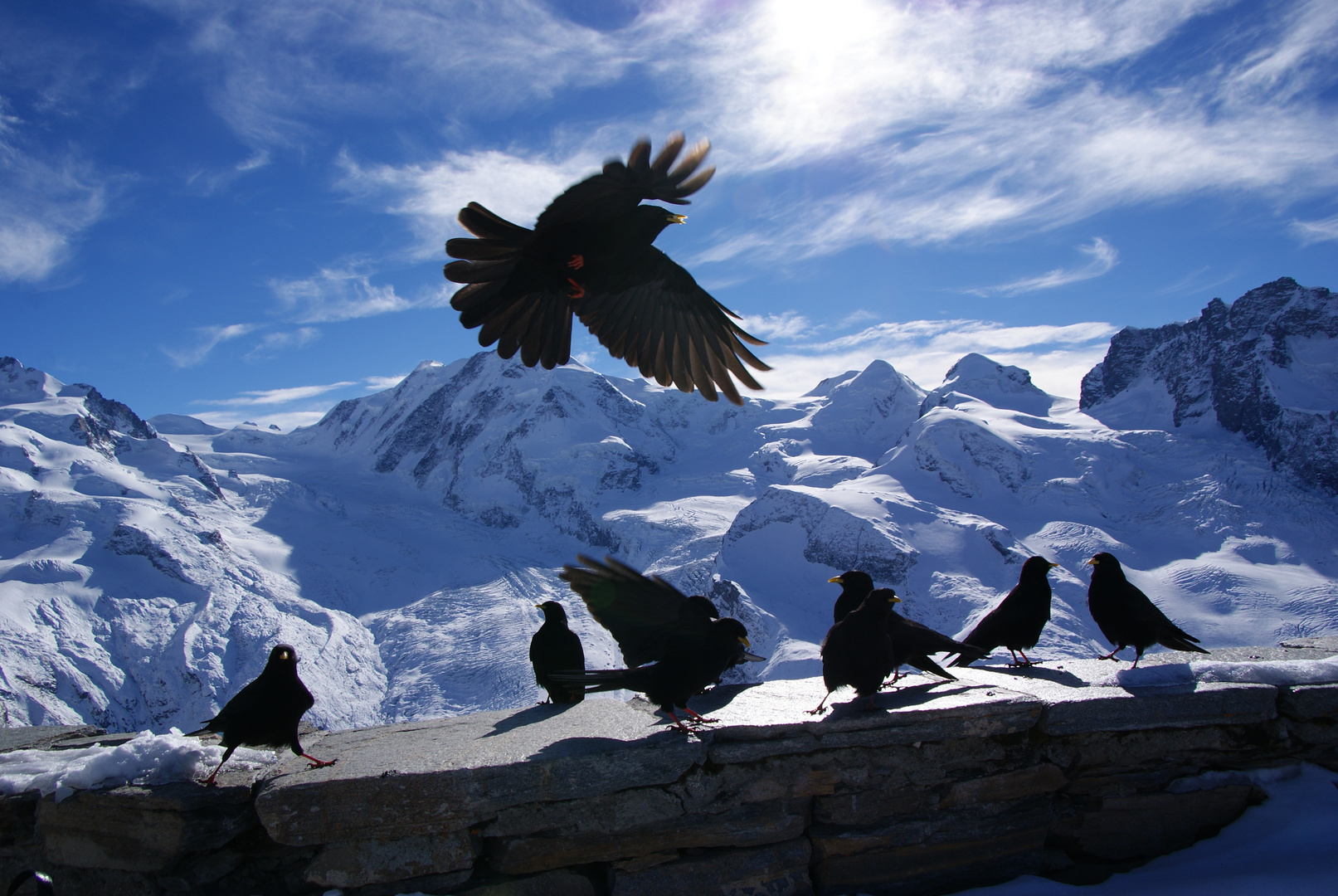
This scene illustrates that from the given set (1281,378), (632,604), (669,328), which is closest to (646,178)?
(669,328)

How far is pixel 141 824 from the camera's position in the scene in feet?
12.0

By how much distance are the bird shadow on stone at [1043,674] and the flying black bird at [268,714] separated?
4.31 metres

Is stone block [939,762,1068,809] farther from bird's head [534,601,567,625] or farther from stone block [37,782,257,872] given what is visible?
stone block [37,782,257,872]

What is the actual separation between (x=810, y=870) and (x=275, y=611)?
146 meters

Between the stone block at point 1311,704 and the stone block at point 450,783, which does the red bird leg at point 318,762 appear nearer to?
the stone block at point 450,783

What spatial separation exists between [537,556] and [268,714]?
553 feet

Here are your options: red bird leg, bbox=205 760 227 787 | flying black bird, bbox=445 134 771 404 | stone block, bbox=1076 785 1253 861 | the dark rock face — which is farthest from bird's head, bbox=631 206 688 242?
the dark rock face

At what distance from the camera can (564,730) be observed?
4340 millimetres

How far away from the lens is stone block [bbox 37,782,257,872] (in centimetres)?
360

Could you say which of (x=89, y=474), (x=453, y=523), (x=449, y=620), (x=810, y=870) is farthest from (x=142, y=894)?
(x=89, y=474)

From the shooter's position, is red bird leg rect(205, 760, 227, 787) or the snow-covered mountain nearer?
red bird leg rect(205, 760, 227, 787)

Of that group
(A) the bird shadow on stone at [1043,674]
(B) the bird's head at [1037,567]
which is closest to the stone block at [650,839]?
(A) the bird shadow on stone at [1043,674]

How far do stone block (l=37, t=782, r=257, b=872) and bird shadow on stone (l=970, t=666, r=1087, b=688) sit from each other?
464 cm

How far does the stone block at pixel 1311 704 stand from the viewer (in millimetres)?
4203
